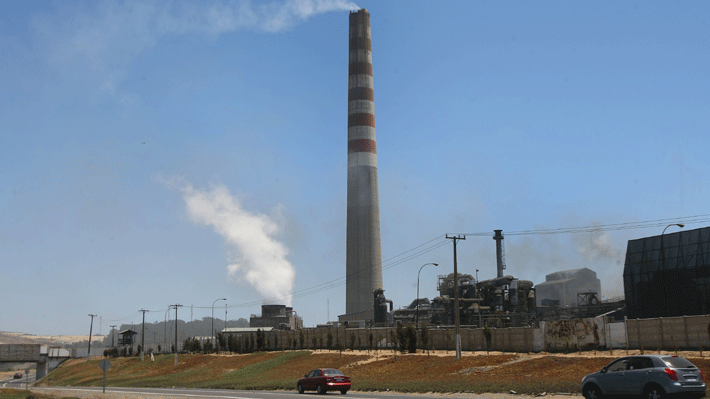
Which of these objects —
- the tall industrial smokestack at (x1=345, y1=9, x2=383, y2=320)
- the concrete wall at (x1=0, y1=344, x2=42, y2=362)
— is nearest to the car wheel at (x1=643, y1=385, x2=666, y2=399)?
the tall industrial smokestack at (x1=345, y1=9, x2=383, y2=320)

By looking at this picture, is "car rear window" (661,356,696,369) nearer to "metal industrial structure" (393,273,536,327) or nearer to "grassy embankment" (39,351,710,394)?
"grassy embankment" (39,351,710,394)

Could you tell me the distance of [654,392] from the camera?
19.0 metres

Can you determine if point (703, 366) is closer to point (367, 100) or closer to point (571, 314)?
point (571, 314)

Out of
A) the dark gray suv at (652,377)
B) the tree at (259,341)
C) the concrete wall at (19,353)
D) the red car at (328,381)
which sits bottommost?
the concrete wall at (19,353)

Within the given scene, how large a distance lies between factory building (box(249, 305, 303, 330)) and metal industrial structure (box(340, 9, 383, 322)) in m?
40.6

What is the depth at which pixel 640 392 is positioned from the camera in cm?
1944

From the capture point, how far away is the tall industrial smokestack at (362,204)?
11700 cm

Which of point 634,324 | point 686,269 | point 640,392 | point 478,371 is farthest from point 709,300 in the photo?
point 640,392

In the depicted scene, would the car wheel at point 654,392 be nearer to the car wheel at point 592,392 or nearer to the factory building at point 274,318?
the car wheel at point 592,392

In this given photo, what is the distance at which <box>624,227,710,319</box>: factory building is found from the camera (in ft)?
229

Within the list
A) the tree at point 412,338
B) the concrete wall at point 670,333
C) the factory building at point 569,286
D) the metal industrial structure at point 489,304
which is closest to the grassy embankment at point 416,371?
the tree at point 412,338

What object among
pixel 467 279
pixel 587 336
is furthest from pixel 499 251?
pixel 587 336

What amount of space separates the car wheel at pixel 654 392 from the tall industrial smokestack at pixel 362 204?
319 feet

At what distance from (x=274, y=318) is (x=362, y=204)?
54.5 m
